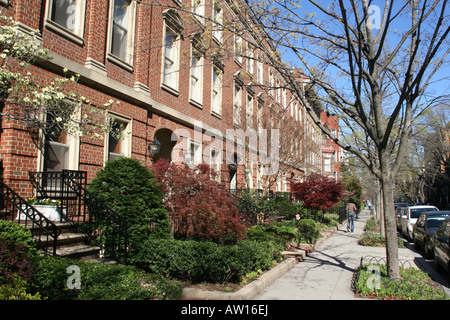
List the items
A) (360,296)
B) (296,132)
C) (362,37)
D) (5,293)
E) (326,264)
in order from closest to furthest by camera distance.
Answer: (5,293), (360,296), (362,37), (326,264), (296,132)

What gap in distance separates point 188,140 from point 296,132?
6365 mm

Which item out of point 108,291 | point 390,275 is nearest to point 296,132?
point 390,275

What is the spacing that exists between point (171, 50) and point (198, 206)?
7.31 metres

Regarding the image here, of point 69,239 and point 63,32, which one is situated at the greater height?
point 63,32

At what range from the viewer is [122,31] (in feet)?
35.9

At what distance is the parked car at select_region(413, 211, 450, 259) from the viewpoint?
39.2 ft

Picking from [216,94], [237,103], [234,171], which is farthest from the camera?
[237,103]

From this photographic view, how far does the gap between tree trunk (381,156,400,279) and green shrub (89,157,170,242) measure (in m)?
4.74

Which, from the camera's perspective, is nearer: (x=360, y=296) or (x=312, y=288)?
(x=360, y=296)

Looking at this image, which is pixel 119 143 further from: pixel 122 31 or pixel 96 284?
pixel 96 284

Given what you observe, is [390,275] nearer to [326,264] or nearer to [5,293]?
[326,264]

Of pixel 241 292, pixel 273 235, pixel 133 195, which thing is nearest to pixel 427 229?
pixel 273 235

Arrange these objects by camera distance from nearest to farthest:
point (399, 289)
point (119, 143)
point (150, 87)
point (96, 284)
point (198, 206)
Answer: point (96, 284), point (399, 289), point (198, 206), point (119, 143), point (150, 87)

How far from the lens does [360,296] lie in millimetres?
6758
